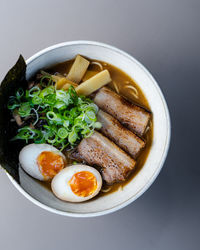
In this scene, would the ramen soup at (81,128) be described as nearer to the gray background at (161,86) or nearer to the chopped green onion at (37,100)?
the chopped green onion at (37,100)

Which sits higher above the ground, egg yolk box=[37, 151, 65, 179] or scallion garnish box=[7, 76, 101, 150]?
scallion garnish box=[7, 76, 101, 150]

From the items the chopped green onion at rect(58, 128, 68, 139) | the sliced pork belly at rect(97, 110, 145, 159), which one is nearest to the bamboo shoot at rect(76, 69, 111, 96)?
the sliced pork belly at rect(97, 110, 145, 159)

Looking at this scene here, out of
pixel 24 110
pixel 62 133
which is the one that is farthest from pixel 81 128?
pixel 24 110

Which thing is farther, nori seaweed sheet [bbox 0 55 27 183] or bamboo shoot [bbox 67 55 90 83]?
bamboo shoot [bbox 67 55 90 83]

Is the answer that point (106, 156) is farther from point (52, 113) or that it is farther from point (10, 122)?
point (10, 122)

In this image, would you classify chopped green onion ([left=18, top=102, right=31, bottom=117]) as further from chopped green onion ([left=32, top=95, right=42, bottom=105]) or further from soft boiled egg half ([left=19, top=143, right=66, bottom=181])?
soft boiled egg half ([left=19, top=143, right=66, bottom=181])

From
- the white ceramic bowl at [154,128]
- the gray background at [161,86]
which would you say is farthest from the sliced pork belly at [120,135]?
the gray background at [161,86]
